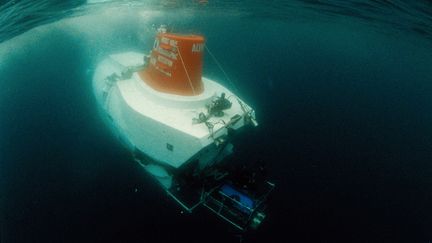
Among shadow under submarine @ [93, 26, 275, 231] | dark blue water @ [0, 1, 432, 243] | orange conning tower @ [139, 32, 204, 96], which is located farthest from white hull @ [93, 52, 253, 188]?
dark blue water @ [0, 1, 432, 243]

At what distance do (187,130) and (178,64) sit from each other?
2.64 m

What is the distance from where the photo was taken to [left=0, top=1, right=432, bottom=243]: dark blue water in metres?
9.06

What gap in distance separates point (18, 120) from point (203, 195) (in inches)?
480

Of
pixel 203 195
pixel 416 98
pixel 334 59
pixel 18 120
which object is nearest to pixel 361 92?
pixel 416 98

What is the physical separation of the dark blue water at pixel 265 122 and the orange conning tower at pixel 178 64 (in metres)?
3.63

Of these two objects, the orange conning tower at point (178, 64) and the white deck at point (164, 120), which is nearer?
the white deck at point (164, 120)

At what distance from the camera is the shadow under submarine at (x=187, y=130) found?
7.93m

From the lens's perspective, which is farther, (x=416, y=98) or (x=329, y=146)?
(x=416, y=98)

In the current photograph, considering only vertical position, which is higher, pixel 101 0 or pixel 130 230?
pixel 101 0

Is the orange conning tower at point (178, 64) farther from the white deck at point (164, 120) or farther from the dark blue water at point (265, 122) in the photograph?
the dark blue water at point (265, 122)

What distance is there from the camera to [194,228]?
27.8ft

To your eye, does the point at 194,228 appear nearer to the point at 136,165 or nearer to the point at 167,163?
the point at 167,163

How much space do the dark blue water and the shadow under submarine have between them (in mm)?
951

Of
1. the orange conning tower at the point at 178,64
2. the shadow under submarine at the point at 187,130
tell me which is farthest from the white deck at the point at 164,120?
the orange conning tower at the point at 178,64
